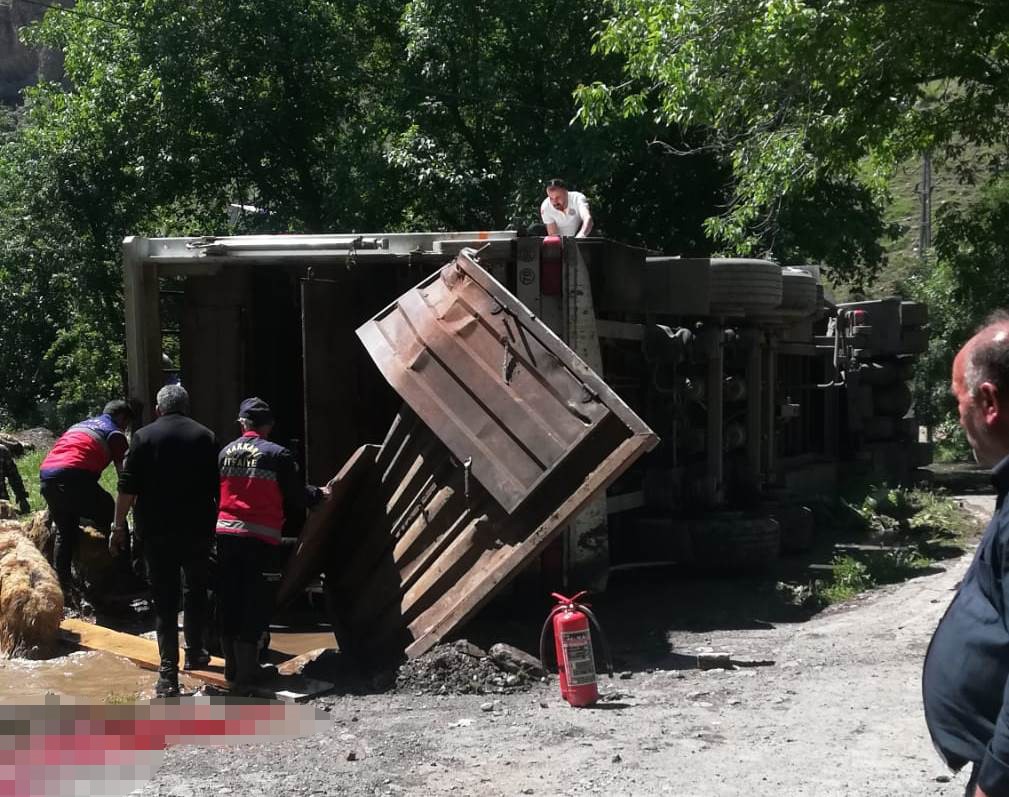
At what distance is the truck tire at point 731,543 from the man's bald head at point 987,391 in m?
6.29

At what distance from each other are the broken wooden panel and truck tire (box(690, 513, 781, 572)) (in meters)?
2.56

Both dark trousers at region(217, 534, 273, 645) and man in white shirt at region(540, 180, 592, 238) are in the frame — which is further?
man in white shirt at region(540, 180, 592, 238)

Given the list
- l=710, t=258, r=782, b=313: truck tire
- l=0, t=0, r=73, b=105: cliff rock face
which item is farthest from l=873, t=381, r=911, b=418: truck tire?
l=0, t=0, r=73, b=105: cliff rock face

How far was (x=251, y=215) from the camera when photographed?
20797mm

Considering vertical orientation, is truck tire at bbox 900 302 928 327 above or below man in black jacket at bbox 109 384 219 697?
above

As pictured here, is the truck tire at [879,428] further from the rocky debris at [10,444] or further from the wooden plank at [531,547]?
the rocky debris at [10,444]

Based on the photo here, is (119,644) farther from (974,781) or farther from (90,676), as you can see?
(974,781)

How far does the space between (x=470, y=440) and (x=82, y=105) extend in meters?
15.9

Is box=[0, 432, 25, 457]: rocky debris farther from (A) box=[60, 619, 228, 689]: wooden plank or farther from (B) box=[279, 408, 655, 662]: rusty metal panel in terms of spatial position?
(B) box=[279, 408, 655, 662]: rusty metal panel

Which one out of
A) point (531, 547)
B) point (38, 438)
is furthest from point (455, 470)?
point (38, 438)

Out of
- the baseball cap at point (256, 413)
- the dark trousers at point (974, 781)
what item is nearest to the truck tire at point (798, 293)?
the baseball cap at point (256, 413)

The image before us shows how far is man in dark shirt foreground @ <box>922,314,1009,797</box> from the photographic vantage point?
2.55 meters

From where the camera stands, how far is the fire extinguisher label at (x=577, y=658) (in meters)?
6.00

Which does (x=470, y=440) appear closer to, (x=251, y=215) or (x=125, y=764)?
(x=125, y=764)
